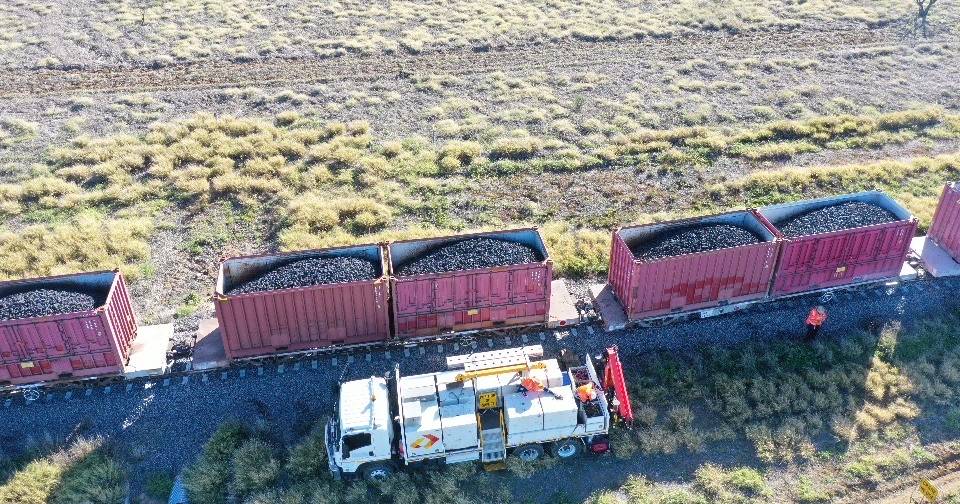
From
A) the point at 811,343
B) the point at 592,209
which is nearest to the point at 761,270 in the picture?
the point at 811,343

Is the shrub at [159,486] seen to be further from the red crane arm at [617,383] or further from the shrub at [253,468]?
the red crane arm at [617,383]

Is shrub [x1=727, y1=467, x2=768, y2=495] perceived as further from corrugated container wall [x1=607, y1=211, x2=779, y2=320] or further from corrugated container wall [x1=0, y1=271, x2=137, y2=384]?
corrugated container wall [x1=0, y1=271, x2=137, y2=384]

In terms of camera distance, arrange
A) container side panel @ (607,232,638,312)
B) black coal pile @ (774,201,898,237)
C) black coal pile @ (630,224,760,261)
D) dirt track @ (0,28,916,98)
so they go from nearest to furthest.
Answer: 1. container side panel @ (607,232,638,312)
2. black coal pile @ (630,224,760,261)
3. black coal pile @ (774,201,898,237)
4. dirt track @ (0,28,916,98)

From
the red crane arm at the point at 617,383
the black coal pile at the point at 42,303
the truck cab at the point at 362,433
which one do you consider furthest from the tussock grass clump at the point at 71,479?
the red crane arm at the point at 617,383

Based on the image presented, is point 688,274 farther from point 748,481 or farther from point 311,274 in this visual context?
point 311,274

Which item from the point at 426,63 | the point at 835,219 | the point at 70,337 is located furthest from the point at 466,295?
the point at 426,63

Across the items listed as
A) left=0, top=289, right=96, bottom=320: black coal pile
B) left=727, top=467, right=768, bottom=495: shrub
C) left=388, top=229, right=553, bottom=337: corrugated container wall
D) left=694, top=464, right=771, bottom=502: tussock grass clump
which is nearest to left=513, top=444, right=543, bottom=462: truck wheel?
left=694, top=464, right=771, bottom=502: tussock grass clump

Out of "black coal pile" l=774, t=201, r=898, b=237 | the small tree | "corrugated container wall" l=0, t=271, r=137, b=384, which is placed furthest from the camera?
the small tree

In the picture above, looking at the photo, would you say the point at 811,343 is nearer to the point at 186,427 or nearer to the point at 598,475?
the point at 598,475
